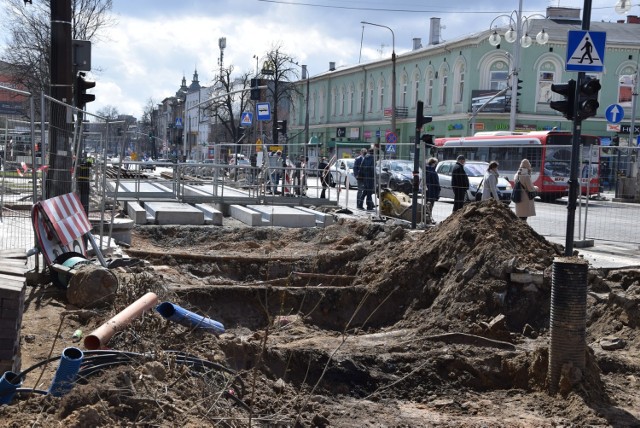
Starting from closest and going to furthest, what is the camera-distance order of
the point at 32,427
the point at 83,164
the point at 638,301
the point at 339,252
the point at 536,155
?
1. the point at 32,427
2. the point at 638,301
3. the point at 339,252
4. the point at 83,164
5. the point at 536,155

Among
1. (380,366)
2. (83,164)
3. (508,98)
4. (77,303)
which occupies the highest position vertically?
(508,98)

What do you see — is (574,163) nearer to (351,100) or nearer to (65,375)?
(65,375)

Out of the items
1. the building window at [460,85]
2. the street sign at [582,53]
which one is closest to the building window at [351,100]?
the building window at [460,85]

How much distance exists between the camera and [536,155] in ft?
67.4

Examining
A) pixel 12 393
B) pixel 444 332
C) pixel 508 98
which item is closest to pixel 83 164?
pixel 444 332

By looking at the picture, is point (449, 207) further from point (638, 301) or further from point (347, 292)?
point (638, 301)

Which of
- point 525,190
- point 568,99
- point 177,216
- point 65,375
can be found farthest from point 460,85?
point 65,375

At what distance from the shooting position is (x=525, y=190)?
15.8 meters

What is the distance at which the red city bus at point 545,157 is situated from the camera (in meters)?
17.0

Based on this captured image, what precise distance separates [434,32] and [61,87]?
5522 centimetres

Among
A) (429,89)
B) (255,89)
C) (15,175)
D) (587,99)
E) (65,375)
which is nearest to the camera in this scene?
(65,375)

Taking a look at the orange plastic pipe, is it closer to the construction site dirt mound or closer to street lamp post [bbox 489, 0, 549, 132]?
the construction site dirt mound

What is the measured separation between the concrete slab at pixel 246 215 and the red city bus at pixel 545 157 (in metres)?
5.08

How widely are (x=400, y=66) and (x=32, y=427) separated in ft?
191
